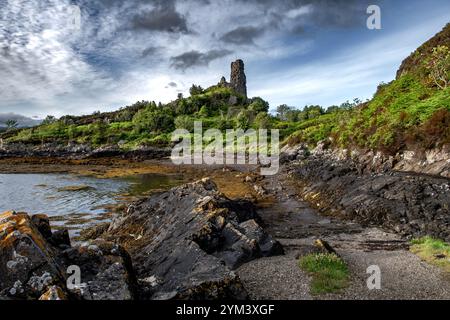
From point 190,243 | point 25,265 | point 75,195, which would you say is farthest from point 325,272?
point 75,195

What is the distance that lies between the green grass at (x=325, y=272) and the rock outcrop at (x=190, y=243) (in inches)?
104

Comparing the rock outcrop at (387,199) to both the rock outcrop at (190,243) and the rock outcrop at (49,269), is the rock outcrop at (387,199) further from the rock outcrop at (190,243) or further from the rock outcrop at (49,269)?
the rock outcrop at (49,269)

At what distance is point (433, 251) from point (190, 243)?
38.7ft

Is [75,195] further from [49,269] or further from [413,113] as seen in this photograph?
[413,113]

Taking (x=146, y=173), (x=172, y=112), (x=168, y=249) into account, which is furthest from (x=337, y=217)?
(x=172, y=112)

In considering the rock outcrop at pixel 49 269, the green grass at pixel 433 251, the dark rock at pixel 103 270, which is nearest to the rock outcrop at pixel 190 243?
the dark rock at pixel 103 270

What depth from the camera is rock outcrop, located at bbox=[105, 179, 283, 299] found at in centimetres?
1122

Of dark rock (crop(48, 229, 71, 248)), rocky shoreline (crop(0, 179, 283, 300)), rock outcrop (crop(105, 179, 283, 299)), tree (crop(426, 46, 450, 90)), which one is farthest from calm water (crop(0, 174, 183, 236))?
tree (crop(426, 46, 450, 90))

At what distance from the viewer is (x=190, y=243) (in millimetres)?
15484

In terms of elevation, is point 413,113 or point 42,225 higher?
point 413,113

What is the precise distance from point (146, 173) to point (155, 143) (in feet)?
184

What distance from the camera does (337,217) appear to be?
2834cm

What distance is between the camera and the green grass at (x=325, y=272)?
11.9 meters

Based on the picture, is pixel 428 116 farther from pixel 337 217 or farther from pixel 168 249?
pixel 168 249
